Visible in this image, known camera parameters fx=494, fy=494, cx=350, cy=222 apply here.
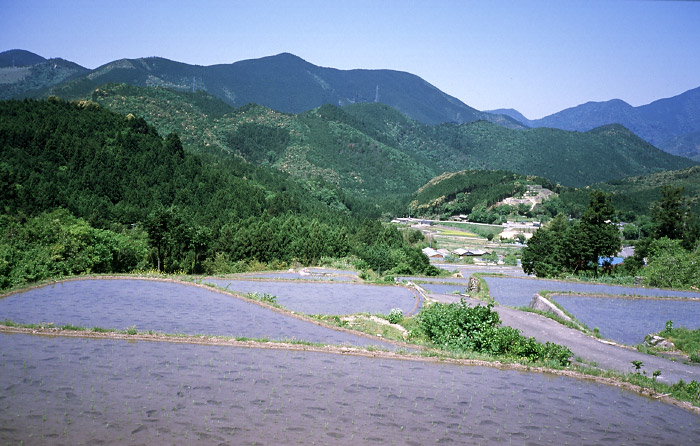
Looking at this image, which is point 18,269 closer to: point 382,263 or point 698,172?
point 382,263

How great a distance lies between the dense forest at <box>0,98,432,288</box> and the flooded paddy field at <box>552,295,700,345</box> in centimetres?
2378

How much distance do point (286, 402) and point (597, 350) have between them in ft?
34.9

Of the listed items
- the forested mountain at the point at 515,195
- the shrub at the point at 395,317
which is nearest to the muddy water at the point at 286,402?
the shrub at the point at 395,317

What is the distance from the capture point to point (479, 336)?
1466 cm

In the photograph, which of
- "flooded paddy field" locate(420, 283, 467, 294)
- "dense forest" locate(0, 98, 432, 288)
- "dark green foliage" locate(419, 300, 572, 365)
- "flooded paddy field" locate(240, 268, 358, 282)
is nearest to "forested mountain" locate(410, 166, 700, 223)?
"dense forest" locate(0, 98, 432, 288)

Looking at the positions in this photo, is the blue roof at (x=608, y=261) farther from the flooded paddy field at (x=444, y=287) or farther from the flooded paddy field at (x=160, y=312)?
the flooded paddy field at (x=160, y=312)

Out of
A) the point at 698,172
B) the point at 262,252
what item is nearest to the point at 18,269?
the point at 262,252

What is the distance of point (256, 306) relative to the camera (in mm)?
18406

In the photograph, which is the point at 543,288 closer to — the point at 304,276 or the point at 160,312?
the point at 304,276

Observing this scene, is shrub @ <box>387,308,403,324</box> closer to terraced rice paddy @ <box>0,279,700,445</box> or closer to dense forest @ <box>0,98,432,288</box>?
terraced rice paddy @ <box>0,279,700,445</box>

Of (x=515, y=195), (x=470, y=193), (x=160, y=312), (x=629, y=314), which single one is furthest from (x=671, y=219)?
(x=470, y=193)

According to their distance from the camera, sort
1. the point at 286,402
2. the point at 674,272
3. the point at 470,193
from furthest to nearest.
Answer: the point at 470,193 < the point at 674,272 < the point at 286,402

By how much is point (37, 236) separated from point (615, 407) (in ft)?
121

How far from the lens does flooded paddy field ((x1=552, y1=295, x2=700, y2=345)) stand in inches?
693
